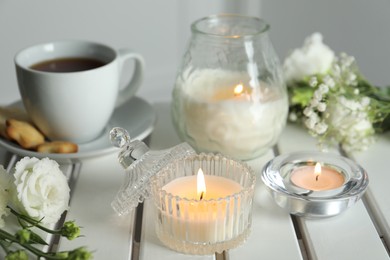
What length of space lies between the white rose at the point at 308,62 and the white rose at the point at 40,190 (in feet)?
1.41

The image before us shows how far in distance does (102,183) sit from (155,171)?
0.12 metres

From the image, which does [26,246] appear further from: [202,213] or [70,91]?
[70,91]

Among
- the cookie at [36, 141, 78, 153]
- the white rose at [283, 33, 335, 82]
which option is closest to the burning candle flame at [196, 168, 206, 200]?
the cookie at [36, 141, 78, 153]

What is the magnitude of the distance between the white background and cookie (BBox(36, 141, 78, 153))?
2.57ft

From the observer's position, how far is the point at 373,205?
762 millimetres

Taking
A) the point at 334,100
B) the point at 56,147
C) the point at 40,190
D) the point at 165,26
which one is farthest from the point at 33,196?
the point at 165,26

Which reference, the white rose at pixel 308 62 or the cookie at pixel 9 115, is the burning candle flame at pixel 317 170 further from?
the cookie at pixel 9 115

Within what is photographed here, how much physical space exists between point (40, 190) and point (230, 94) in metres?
0.28

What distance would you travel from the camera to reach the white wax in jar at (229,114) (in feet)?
2.64

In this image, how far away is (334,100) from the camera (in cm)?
87

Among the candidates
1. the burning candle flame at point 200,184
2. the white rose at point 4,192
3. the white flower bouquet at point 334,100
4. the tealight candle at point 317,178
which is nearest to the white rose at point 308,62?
the white flower bouquet at point 334,100

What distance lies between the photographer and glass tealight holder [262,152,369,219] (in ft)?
2.29

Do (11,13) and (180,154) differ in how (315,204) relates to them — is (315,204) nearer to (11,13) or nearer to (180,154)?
(180,154)

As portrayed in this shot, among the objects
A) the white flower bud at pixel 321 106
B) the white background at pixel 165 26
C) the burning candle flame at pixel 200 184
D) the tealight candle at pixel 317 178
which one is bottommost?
the white background at pixel 165 26
